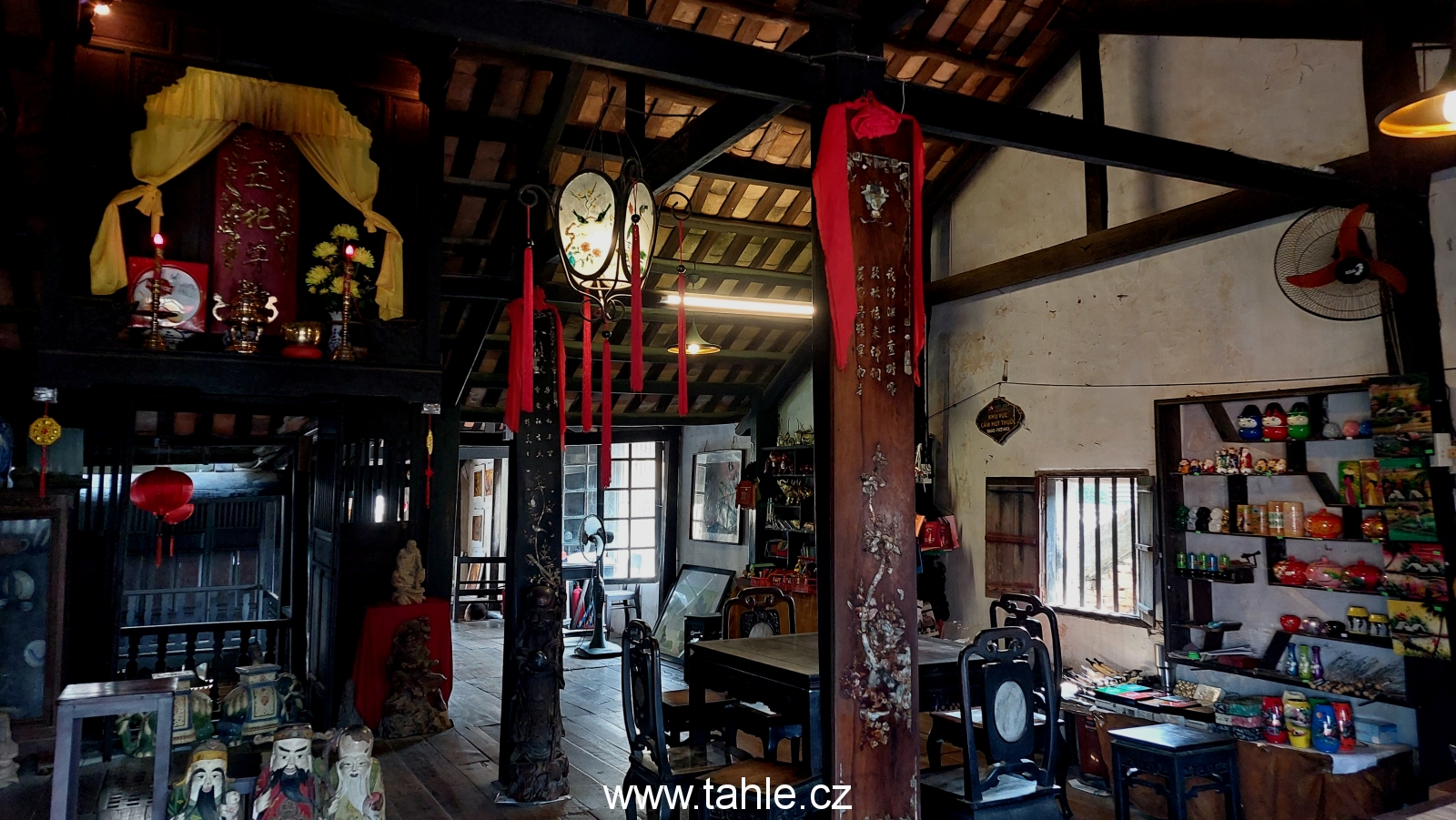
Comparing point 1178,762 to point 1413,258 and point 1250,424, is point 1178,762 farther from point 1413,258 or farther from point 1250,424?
point 1413,258

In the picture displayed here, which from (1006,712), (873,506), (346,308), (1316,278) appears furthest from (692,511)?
(873,506)

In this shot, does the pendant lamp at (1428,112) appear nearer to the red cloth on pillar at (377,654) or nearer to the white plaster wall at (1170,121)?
the white plaster wall at (1170,121)

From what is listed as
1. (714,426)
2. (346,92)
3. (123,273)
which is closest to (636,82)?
(346,92)

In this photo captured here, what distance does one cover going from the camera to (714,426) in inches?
442

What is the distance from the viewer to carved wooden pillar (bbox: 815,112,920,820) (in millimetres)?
3057

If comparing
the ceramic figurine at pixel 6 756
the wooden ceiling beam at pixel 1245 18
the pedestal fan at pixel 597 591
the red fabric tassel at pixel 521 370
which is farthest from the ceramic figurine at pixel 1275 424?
the ceramic figurine at pixel 6 756

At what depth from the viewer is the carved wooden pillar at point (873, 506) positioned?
306 cm

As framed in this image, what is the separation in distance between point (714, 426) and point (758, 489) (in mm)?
1636

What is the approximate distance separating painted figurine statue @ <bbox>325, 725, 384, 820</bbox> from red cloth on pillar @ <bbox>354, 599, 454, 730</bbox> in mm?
3359

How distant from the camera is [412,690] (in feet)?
22.5

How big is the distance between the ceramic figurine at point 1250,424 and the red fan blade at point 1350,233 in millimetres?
1029

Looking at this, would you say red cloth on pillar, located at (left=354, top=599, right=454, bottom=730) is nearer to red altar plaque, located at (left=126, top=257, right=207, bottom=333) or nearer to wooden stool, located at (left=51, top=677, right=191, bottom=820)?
red altar plaque, located at (left=126, top=257, right=207, bottom=333)

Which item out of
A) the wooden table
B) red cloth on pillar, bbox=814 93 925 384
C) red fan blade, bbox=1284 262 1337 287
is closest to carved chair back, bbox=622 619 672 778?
the wooden table

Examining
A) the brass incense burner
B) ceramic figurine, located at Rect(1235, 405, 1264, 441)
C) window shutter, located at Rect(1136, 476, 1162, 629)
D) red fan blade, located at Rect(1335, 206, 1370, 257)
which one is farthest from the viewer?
window shutter, located at Rect(1136, 476, 1162, 629)
